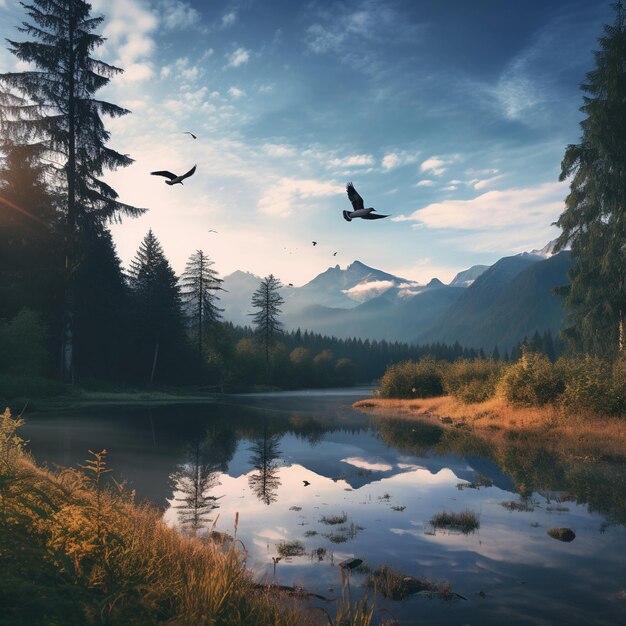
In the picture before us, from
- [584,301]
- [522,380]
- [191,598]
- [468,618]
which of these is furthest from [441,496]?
[584,301]

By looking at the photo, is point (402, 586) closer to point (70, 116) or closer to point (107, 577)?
point (107, 577)

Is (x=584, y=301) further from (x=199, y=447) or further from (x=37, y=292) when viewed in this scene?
(x=37, y=292)

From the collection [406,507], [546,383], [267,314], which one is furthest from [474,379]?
[267,314]

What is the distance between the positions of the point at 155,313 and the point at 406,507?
177ft

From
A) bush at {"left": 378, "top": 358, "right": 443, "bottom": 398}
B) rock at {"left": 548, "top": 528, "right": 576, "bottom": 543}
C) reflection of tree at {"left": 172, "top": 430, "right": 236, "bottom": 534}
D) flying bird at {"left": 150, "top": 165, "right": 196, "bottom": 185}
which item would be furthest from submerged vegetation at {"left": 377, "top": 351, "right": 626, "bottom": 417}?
flying bird at {"left": 150, "top": 165, "right": 196, "bottom": 185}

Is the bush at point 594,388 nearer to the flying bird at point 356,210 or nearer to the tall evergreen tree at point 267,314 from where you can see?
the flying bird at point 356,210

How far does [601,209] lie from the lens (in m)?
28.4

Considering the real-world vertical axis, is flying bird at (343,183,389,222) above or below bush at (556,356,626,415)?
above

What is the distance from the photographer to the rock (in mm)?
9367

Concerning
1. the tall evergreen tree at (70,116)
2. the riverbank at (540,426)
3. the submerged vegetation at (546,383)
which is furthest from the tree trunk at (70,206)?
the submerged vegetation at (546,383)

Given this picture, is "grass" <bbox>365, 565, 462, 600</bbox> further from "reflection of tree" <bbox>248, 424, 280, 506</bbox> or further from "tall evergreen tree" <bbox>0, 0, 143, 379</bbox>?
"tall evergreen tree" <bbox>0, 0, 143, 379</bbox>

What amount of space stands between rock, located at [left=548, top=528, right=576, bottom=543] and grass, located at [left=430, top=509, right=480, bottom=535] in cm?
140

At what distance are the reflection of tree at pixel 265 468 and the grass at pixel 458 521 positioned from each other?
13.2 ft

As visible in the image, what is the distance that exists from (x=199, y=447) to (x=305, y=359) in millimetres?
78136
